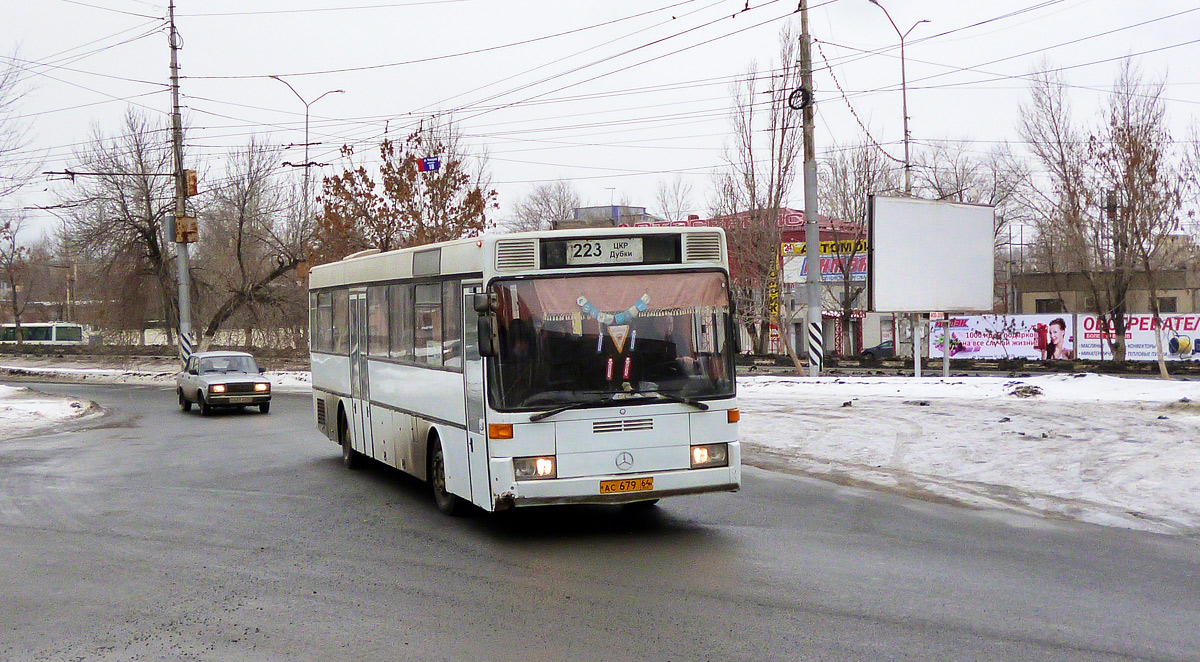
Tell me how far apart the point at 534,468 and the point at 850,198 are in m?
44.2

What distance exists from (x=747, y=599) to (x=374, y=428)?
719cm

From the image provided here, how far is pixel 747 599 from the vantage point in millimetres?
7449

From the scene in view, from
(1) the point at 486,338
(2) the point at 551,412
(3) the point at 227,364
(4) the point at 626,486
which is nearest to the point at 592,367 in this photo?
(2) the point at 551,412

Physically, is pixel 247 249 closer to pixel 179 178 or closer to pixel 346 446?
pixel 179 178

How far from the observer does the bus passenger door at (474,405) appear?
955 cm

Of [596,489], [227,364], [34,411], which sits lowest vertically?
[34,411]

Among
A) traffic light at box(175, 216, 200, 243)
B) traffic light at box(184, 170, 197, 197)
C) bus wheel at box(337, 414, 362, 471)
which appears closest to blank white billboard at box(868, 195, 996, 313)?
bus wheel at box(337, 414, 362, 471)

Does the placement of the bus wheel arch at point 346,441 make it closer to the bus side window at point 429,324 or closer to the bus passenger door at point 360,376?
the bus passenger door at point 360,376

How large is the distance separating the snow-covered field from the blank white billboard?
4065mm

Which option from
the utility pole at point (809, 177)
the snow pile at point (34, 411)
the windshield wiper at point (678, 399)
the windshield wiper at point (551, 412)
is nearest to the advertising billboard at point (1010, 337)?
the utility pole at point (809, 177)

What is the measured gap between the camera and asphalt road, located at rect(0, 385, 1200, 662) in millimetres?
6438

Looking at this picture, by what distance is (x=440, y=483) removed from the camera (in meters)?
11.2

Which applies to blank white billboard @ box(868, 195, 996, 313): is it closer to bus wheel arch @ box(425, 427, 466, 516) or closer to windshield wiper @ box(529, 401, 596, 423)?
bus wheel arch @ box(425, 427, 466, 516)

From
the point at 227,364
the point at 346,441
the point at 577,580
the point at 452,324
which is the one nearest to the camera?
the point at 577,580
